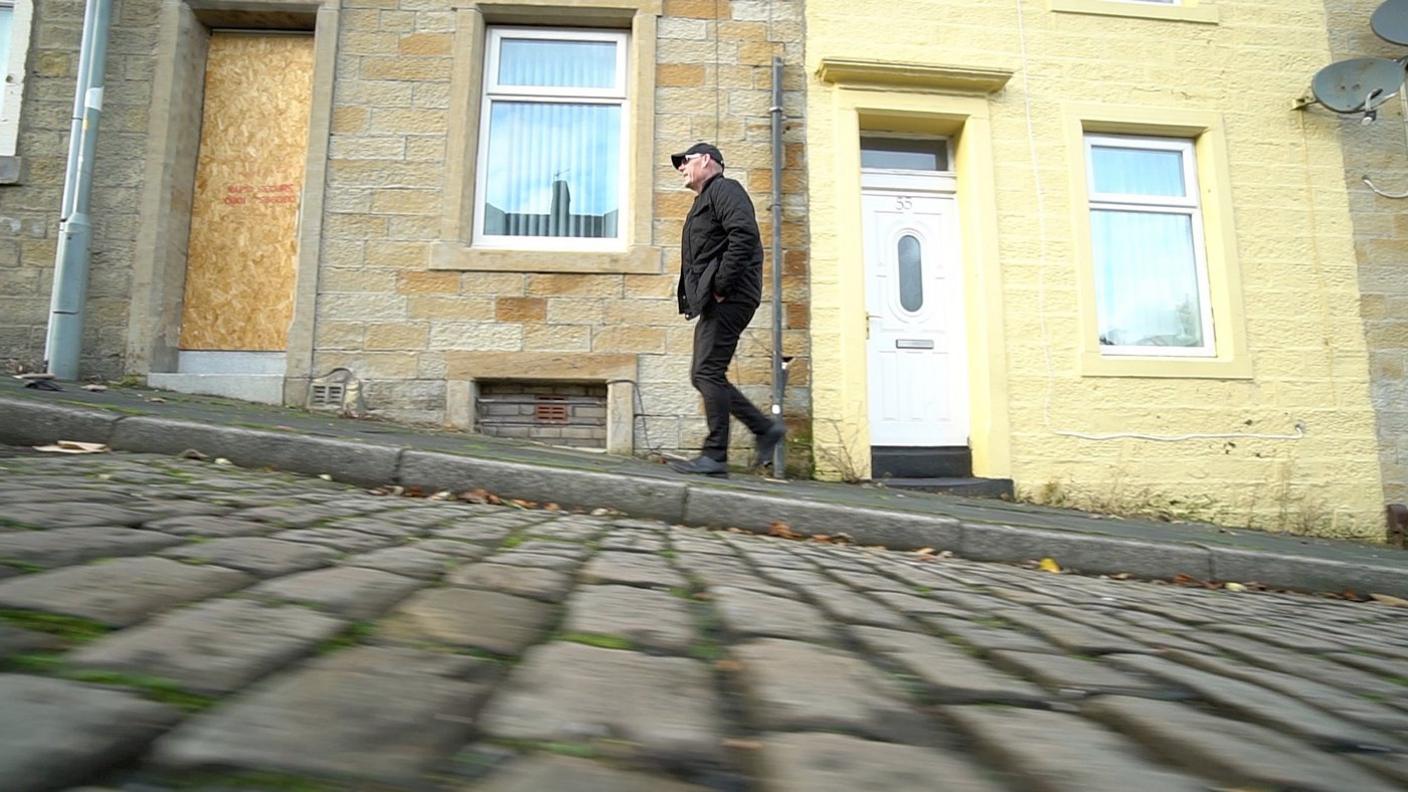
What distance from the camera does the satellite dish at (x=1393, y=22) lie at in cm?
719

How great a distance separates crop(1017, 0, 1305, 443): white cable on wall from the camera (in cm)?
683

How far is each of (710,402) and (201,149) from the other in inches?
213

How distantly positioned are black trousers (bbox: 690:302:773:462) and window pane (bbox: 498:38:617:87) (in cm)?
336

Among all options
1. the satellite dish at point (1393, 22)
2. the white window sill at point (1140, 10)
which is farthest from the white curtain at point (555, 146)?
the satellite dish at point (1393, 22)

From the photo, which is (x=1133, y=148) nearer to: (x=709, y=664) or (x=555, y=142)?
(x=555, y=142)

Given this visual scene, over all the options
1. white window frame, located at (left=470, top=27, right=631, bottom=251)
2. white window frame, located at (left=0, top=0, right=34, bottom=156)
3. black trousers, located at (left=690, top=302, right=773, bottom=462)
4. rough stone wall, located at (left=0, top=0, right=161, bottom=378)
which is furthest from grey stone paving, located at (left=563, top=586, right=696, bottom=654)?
white window frame, located at (left=0, top=0, right=34, bottom=156)

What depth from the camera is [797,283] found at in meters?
6.72

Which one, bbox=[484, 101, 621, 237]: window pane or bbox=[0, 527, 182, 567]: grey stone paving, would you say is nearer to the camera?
bbox=[0, 527, 182, 567]: grey stone paving

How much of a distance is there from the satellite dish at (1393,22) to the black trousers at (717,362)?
22.6 ft

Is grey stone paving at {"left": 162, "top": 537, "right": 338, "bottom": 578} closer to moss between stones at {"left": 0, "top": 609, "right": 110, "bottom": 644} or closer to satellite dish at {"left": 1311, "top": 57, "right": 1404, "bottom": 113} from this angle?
moss between stones at {"left": 0, "top": 609, "right": 110, "bottom": 644}

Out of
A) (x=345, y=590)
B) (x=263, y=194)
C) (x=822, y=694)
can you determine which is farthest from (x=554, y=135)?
(x=822, y=694)

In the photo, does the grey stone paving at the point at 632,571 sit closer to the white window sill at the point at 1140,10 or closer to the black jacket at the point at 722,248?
the black jacket at the point at 722,248

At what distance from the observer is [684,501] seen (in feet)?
13.3

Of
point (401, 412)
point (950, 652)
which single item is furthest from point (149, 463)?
point (950, 652)
